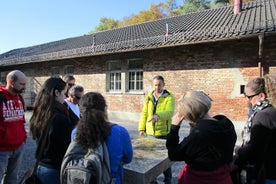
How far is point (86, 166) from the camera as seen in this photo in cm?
197

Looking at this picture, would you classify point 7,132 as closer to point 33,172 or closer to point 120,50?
point 33,172

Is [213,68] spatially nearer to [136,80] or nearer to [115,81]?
[136,80]

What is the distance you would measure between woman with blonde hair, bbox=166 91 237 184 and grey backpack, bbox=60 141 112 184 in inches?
22.2

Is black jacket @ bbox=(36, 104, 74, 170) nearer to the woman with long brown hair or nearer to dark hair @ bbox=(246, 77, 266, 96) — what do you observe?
the woman with long brown hair

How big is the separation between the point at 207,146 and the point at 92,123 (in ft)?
3.06

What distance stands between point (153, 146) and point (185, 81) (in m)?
7.22

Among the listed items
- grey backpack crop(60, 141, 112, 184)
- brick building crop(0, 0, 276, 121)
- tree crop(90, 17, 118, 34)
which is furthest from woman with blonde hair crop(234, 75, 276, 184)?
tree crop(90, 17, 118, 34)

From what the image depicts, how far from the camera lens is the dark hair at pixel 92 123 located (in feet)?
6.54

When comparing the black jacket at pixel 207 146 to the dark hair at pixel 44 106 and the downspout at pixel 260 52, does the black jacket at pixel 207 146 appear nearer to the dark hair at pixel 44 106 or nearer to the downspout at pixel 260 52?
the dark hair at pixel 44 106

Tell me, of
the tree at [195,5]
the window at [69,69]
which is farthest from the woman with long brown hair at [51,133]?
the tree at [195,5]

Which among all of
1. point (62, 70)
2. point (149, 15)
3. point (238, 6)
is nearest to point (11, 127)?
point (238, 6)

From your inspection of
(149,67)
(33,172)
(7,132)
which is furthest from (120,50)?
(33,172)

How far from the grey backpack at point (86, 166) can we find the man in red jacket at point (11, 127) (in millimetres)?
1563

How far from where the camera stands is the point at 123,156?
217 cm
